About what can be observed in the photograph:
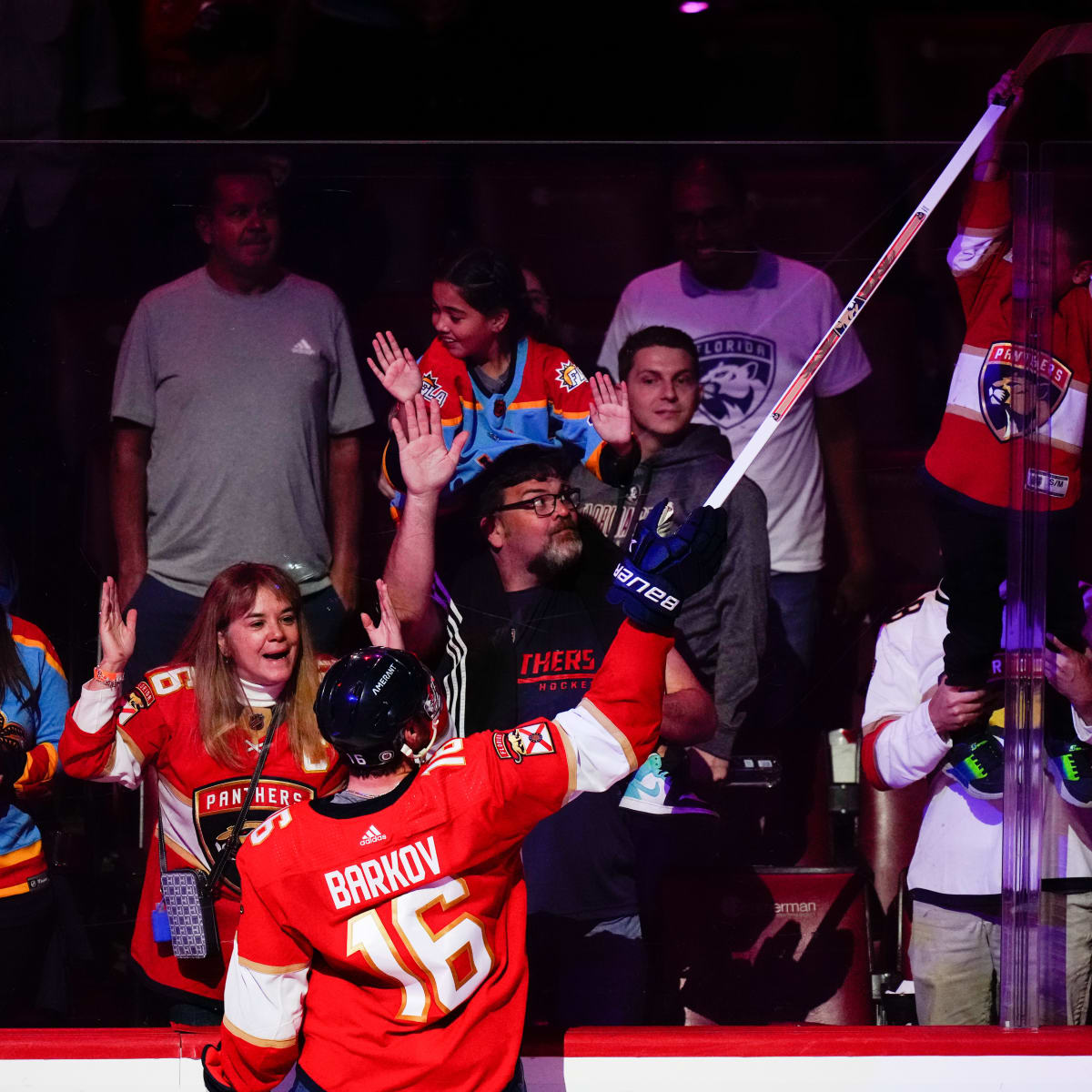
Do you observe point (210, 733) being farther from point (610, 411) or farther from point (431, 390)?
point (610, 411)

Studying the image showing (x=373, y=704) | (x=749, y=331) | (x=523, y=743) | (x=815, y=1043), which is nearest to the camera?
(x=373, y=704)

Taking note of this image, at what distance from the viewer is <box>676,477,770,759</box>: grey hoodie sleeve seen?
278cm

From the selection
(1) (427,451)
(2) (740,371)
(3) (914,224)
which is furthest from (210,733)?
(3) (914,224)

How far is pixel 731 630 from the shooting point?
2.79 meters

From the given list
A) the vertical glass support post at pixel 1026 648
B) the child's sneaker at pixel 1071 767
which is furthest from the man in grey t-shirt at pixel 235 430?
the child's sneaker at pixel 1071 767

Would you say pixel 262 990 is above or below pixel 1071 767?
below

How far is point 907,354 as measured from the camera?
9.00ft

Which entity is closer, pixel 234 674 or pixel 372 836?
pixel 372 836

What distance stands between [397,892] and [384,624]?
81 centimetres

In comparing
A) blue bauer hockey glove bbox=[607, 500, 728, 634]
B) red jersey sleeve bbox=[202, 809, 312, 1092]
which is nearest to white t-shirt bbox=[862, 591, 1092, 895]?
blue bauer hockey glove bbox=[607, 500, 728, 634]

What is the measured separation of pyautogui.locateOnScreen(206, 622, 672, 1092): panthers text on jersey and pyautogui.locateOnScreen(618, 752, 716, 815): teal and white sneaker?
614 mm

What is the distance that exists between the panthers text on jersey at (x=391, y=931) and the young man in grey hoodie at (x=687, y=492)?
0.69 metres

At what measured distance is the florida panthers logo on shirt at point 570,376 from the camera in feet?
9.03

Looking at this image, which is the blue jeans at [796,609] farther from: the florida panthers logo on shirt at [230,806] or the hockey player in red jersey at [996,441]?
the florida panthers logo on shirt at [230,806]
